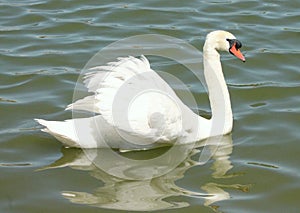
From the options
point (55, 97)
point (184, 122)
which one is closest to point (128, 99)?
point (184, 122)

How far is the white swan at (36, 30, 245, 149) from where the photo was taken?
6.29 m

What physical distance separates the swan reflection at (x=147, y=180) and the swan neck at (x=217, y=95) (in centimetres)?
14

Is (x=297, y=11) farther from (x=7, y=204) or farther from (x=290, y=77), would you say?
(x=7, y=204)

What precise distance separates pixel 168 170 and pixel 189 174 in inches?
9.8

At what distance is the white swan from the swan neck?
7.6 inches

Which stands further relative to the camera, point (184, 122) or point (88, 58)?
point (88, 58)

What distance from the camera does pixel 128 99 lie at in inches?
250

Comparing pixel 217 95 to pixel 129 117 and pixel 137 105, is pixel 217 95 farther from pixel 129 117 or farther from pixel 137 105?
pixel 129 117

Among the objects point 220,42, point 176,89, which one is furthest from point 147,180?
point 176,89

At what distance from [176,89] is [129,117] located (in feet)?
6.25

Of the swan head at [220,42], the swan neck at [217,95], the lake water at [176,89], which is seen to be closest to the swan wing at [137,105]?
Answer: the lake water at [176,89]

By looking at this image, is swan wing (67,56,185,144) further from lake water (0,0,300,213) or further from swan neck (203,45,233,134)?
swan neck (203,45,233,134)

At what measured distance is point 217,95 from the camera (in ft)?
23.2

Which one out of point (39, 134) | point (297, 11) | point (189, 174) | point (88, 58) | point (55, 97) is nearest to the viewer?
point (189, 174)
